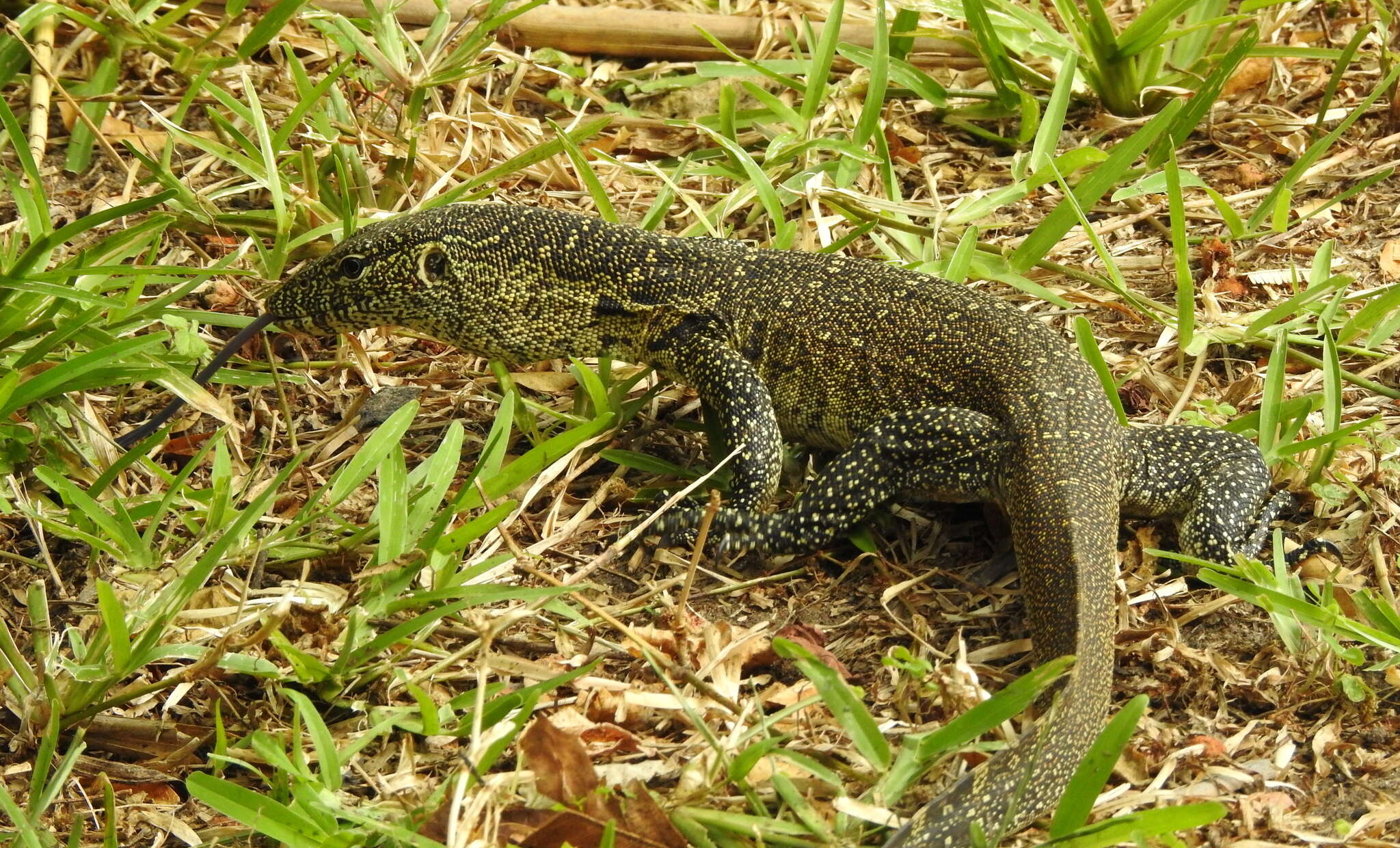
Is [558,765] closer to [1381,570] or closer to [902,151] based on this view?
[1381,570]

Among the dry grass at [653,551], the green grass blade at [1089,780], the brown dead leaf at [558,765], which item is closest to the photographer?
the green grass blade at [1089,780]

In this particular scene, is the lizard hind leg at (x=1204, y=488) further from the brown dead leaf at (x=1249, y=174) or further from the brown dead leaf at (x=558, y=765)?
the brown dead leaf at (x=558, y=765)

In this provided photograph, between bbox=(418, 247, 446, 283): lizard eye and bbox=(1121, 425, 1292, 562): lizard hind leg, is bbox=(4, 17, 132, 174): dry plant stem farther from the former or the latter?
bbox=(1121, 425, 1292, 562): lizard hind leg

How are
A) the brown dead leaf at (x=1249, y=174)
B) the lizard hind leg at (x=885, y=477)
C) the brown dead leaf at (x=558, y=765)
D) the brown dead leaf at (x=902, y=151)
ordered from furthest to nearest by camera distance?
the brown dead leaf at (x=902, y=151) → the brown dead leaf at (x=1249, y=174) → the lizard hind leg at (x=885, y=477) → the brown dead leaf at (x=558, y=765)

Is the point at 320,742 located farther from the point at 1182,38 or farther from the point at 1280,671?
the point at 1182,38

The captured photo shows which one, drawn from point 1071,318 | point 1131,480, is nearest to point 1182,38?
point 1071,318

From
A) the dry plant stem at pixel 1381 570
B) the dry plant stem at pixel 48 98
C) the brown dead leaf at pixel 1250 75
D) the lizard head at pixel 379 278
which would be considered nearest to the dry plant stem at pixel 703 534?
the lizard head at pixel 379 278
